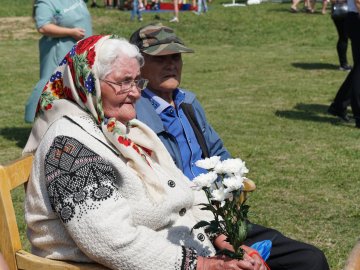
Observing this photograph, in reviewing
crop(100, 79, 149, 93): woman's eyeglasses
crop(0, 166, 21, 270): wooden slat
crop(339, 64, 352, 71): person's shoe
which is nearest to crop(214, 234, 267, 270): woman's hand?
crop(100, 79, 149, 93): woman's eyeglasses

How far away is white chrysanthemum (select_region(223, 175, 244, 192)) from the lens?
9.96ft

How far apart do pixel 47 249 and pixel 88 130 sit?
18.5 inches

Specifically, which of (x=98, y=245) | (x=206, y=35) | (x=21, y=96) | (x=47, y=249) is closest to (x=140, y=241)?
(x=98, y=245)

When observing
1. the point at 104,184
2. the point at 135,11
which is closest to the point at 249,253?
the point at 104,184

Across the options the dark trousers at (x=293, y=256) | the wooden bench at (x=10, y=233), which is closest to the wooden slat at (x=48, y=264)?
the wooden bench at (x=10, y=233)

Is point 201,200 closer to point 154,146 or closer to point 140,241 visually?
point 154,146

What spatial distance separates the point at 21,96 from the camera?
1182 centimetres

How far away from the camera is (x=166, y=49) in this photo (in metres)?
4.28

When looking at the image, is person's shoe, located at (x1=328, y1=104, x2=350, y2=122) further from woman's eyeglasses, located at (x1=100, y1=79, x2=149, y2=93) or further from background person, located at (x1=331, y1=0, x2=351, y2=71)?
woman's eyeglasses, located at (x1=100, y1=79, x2=149, y2=93)

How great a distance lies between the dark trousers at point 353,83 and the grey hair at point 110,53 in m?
6.11

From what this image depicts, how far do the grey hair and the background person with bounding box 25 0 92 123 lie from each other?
4.39 m

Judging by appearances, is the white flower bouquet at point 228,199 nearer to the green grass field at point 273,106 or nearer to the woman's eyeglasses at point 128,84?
→ the woman's eyeglasses at point 128,84

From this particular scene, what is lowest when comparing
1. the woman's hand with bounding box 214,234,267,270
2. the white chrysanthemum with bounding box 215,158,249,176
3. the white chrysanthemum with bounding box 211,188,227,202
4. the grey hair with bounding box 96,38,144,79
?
the woman's hand with bounding box 214,234,267,270

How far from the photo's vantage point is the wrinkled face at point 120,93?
330 centimetres
